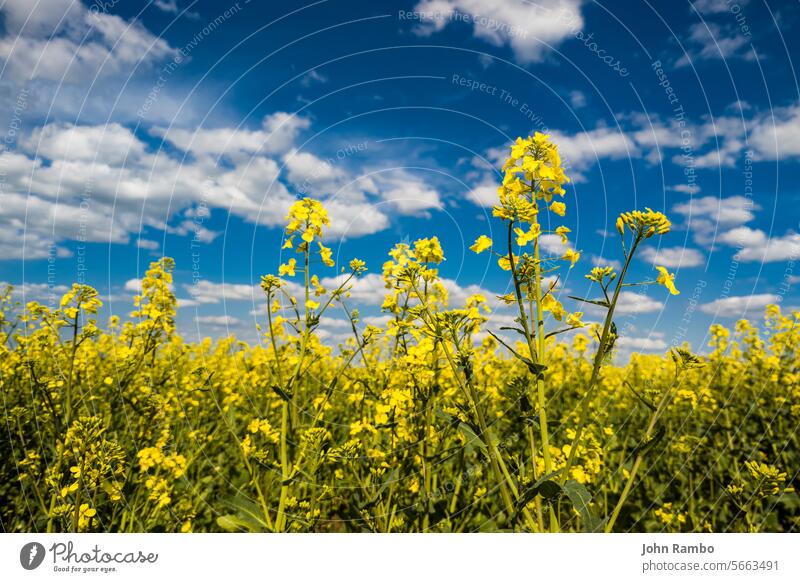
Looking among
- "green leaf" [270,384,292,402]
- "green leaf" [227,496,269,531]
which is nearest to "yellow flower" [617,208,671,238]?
"green leaf" [270,384,292,402]

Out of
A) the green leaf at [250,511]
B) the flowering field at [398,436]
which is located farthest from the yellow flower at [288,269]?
the green leaf at [250,511]

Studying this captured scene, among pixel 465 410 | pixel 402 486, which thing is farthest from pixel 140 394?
pixel 465 410

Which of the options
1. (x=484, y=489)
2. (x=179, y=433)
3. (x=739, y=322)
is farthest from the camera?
(x=739, y=322)

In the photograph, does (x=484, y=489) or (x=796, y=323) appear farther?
(x=796, y=323)

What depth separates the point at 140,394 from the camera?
5312 millimetres

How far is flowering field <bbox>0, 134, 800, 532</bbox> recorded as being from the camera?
2.07 meters

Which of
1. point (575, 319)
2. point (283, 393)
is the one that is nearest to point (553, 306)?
point (575, 319)

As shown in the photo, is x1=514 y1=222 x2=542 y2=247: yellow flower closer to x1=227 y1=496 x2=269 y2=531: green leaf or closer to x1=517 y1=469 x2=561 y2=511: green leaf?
x1=517 y1=469 x2=561 y2=511: green leaf

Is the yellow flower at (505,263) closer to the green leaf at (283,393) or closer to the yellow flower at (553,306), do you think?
the yellow flower at (553,306)

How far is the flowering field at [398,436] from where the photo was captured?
2.07m
